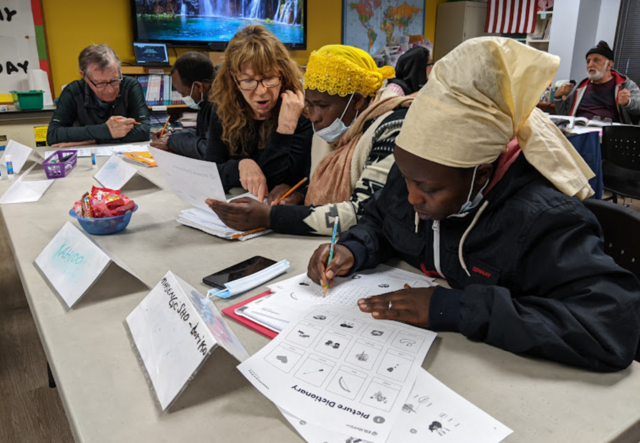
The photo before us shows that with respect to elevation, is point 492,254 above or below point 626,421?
above

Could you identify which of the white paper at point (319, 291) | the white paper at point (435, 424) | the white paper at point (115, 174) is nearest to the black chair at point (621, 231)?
the white paper at point (319, 291)

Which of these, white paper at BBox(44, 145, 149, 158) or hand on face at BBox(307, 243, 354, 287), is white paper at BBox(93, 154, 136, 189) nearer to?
white paper at BBox(44, 145, 149, 158)

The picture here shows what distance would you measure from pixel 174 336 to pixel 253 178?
1031mm

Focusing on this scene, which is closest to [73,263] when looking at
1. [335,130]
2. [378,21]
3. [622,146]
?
[335,130]

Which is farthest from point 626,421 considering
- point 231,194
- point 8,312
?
point 8,312

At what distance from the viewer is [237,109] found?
6.18 ft

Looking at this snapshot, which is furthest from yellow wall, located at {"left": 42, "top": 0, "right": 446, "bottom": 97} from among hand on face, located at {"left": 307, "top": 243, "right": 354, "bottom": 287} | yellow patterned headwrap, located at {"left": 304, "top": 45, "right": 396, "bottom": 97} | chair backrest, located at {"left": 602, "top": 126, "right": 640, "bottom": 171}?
hand on face, located at {"left": 307, "top": 243, "right": 354, "bottom": 287}

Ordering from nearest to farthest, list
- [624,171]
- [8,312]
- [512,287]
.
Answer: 1. [512,287]
2. [8,312]
3. [624,171]

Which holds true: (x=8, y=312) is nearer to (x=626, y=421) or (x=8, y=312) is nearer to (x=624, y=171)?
(x=626, y=421)

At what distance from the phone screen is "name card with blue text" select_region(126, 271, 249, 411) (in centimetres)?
17

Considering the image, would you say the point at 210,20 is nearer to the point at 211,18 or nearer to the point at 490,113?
the point at 211,18

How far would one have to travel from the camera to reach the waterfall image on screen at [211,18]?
14.6 feet

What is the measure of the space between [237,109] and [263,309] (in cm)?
118

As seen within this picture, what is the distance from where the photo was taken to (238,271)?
1053mm
